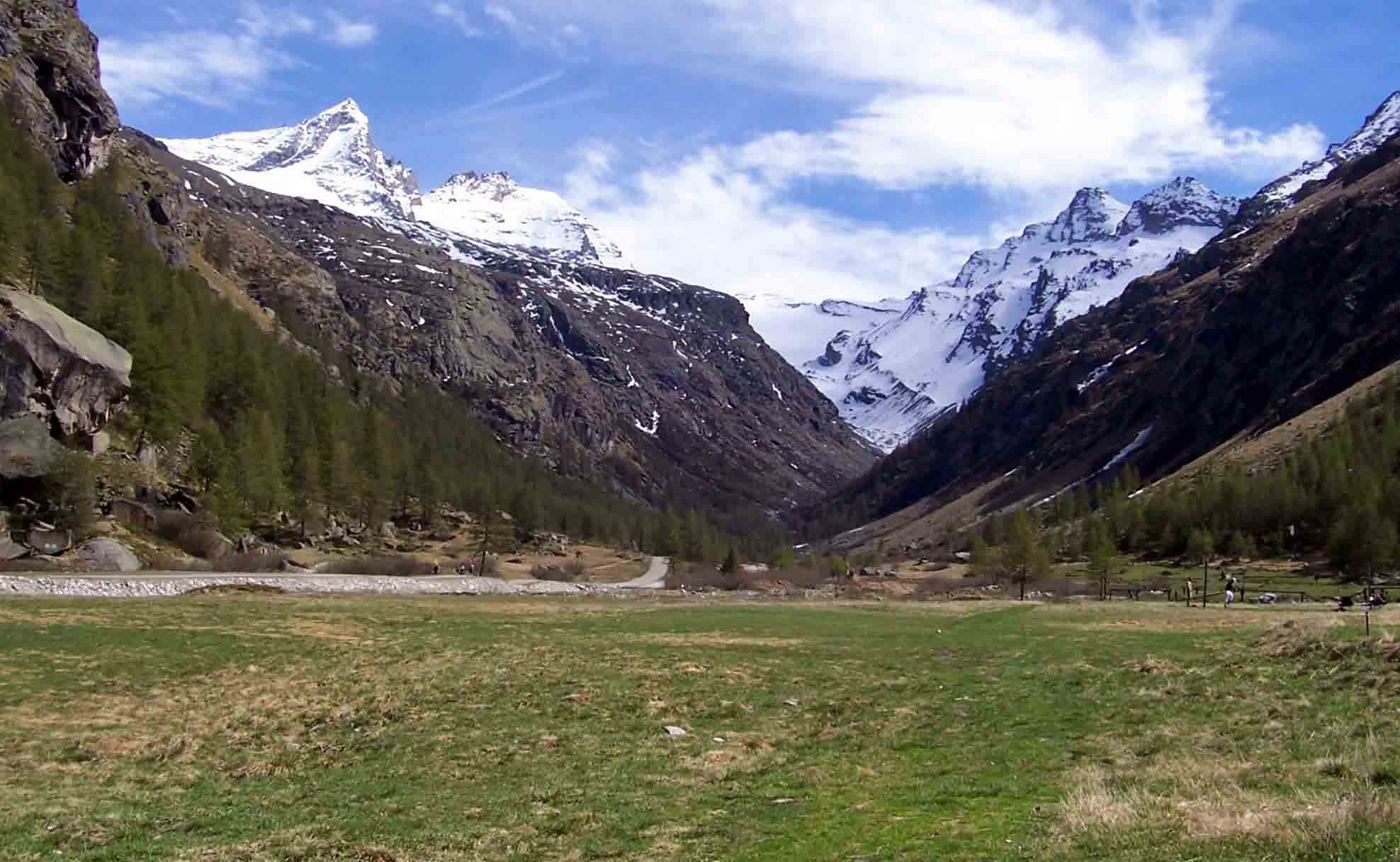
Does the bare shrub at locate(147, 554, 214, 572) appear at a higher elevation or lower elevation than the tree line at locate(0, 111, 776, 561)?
lower

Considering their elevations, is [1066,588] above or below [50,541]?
below

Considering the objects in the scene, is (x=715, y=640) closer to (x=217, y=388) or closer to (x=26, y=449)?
(x=26, y=449)

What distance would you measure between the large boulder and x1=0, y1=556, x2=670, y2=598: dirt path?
20931 millimetres

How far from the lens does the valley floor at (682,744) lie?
612 inches

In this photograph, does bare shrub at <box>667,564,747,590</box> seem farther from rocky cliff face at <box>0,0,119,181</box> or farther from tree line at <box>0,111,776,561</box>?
rocky cliff face at <box>0,0,119,181</box>

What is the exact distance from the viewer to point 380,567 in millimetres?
94312

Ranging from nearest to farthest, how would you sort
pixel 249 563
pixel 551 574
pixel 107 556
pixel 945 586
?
pixel 107 556, pixel 249 563, pixel 551 574, pixel 945 586

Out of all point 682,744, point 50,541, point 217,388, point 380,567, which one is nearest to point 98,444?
point 50,541

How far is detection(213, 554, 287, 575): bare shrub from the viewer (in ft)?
251

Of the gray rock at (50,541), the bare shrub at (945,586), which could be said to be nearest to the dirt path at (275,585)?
the gray rock at (50,541)

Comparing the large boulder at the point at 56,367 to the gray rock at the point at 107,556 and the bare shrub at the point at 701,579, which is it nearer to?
the gray rock at the point at 107,556

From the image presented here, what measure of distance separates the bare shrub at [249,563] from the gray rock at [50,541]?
1054 centimetres

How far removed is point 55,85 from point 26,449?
101 meters

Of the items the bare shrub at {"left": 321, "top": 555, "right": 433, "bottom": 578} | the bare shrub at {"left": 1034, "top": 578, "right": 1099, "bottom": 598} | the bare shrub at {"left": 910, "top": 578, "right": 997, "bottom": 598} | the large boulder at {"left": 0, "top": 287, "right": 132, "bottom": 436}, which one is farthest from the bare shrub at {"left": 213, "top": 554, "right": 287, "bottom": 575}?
the bare shrub at {"left": 1034, "top": 578, "right": 1099, "bottom": 598}
